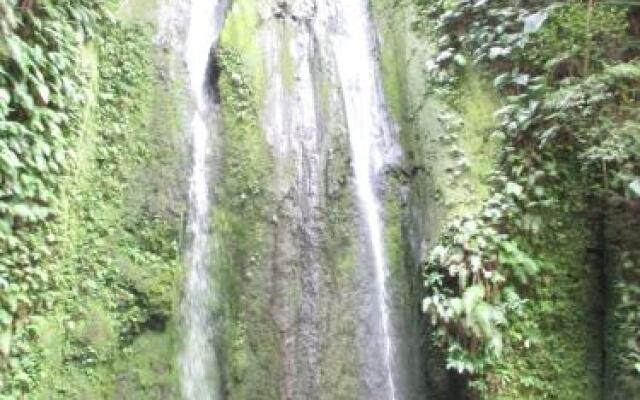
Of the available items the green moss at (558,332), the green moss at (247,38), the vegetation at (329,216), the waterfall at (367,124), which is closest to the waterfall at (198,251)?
the vegetation at (329,216)

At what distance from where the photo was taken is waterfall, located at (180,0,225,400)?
5414 millimetres

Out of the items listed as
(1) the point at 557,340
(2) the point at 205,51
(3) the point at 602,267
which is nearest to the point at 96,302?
(2) the point at 205,51

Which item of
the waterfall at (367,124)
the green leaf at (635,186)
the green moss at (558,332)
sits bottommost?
the green moss at (558,332)

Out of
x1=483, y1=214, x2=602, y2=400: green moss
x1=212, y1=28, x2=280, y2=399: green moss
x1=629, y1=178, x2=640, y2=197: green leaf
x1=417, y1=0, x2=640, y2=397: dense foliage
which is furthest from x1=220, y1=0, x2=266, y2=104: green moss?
x1=629, y1=178, x2=640, y2=197: green leaf

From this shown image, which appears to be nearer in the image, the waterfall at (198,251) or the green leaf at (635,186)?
the green leaf at (635,186)

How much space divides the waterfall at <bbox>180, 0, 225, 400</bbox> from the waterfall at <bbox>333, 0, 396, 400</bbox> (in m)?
1.43

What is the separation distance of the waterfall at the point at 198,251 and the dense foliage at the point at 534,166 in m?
1.95

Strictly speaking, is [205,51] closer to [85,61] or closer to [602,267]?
[85,61]

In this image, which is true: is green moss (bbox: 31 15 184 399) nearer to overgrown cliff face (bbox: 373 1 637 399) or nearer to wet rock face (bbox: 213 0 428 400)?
wet rock face (bbox: 213 0 428 400)

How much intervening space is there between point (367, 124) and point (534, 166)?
5.78ft

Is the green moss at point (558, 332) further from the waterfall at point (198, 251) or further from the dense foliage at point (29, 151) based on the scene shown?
the dense foliage at point (29, 151)

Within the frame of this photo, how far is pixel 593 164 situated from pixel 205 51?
13.0ft

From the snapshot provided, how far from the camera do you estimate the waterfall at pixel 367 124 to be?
5703 millimetres

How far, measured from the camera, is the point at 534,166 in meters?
5.57
